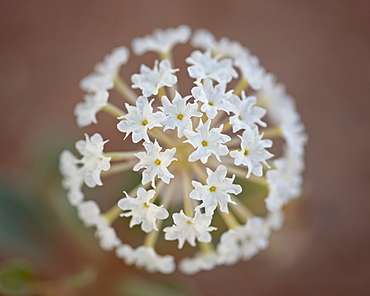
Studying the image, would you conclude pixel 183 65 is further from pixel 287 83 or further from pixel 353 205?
pixel 353 205

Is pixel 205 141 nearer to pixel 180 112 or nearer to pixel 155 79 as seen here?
pixel 180 112

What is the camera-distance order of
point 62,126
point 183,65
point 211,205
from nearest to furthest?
point 211,205 → point 62,126 → point 183,65

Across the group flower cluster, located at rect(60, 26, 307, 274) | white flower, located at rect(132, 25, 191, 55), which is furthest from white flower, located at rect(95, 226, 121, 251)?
white flower, located at rect(132, 25, 191, 55)

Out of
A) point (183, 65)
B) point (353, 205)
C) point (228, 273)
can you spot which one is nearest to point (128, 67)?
point (183, 65)

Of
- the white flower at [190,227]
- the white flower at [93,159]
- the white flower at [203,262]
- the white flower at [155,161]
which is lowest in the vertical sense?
the white flower at [190,227]

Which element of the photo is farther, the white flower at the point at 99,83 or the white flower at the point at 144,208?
the white flower at the point at 99,83

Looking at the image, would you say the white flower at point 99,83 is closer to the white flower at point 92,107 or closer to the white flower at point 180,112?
the white flower at point 92,107

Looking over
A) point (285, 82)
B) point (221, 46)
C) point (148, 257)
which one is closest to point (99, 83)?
point (221, 46)

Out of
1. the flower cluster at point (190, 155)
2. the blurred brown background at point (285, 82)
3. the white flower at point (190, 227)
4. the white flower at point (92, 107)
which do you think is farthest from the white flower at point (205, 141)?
the blurred brown background at point (285, 82)
